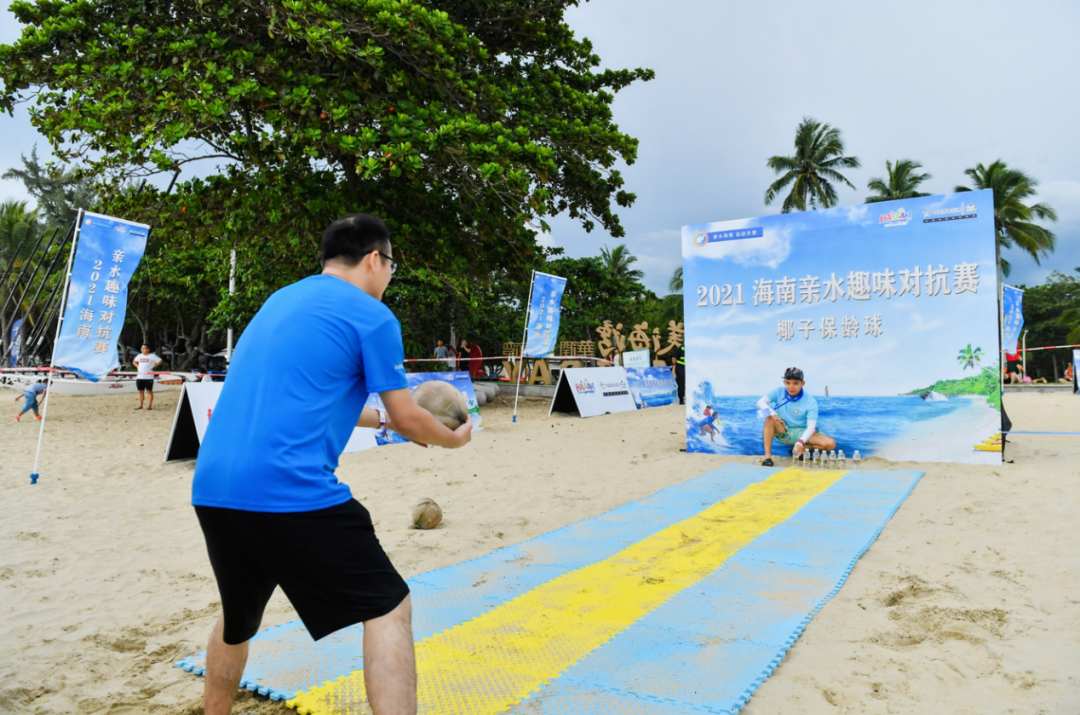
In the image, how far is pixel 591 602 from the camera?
349 cm

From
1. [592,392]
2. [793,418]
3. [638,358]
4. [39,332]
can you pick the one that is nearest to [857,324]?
[793,418]

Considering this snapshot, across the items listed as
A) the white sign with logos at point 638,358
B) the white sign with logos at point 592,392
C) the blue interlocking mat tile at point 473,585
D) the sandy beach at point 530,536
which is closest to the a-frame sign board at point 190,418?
the sandy beach at point 530,536

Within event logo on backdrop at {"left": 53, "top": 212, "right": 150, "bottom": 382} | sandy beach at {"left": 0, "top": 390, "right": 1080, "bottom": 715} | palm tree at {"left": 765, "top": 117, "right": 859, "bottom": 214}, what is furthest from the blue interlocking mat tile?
palm tree at {"left": 765, "top": 117, "right": 859, "bottom": 214}

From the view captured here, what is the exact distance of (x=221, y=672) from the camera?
1951mm

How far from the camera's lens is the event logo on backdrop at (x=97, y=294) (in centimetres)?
716

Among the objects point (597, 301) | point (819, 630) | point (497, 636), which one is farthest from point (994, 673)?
point (597, 301)

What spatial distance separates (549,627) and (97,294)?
6.77 metres

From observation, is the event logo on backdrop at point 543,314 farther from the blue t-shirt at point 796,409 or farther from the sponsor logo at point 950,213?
the sponsor logo at point 950,213

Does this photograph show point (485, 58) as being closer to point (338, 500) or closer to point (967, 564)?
point (967, 564)

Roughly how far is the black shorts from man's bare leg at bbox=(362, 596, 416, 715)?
0.04m

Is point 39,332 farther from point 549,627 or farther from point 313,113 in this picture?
point 549,627

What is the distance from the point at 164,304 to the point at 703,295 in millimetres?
26279

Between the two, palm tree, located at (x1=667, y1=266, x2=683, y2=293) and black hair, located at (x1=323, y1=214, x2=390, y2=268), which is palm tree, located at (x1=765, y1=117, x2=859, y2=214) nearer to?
palm tree, located at (x1=667, y1=266, x2=683, y2=293)

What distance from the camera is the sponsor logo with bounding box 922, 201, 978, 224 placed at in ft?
23.9
